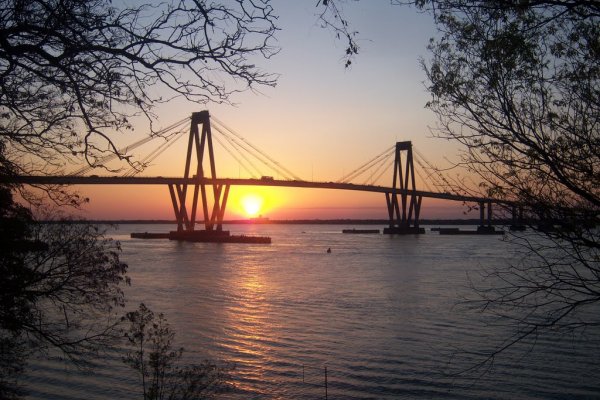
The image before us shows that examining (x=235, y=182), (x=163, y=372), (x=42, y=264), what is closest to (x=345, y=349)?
(x=163, y=372)

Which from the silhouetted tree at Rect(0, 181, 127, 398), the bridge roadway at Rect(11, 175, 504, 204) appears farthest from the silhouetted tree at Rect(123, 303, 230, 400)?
the bridge roadway at Rect(11, 175, 504, 204)

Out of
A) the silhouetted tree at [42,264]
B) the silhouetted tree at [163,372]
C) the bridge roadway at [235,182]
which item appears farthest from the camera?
the bridge roadway at [235,182]

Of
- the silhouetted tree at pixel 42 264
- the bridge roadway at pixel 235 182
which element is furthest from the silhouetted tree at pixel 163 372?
the bridge roadway at pixel 235 182

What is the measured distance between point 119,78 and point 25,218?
1619mm

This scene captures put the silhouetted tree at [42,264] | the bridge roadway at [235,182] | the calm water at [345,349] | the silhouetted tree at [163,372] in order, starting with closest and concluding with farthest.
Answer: the silhouetted tree at [42,264], the silhouetted tree at [163,372], the calm water at [345,349], the bridge roadway at [235,182]

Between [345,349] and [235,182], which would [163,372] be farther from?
[235,182]

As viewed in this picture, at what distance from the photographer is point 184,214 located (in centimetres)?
5928

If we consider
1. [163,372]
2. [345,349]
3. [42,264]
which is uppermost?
[42,264]

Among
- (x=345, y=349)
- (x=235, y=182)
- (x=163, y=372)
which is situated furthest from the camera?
(x=235, y=182)

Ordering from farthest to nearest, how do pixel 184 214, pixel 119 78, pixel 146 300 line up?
pixel 184 214
pixel 146 300
pixel 119 78

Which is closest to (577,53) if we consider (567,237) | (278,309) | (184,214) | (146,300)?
(567,237)

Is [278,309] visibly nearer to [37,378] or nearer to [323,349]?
[323,349]

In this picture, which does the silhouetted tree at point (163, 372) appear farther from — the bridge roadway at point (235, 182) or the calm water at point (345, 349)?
the bridge roadway at point (235, 182)

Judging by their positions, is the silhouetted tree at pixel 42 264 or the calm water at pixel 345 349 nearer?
the silhouetted tree at pixel 42 264
